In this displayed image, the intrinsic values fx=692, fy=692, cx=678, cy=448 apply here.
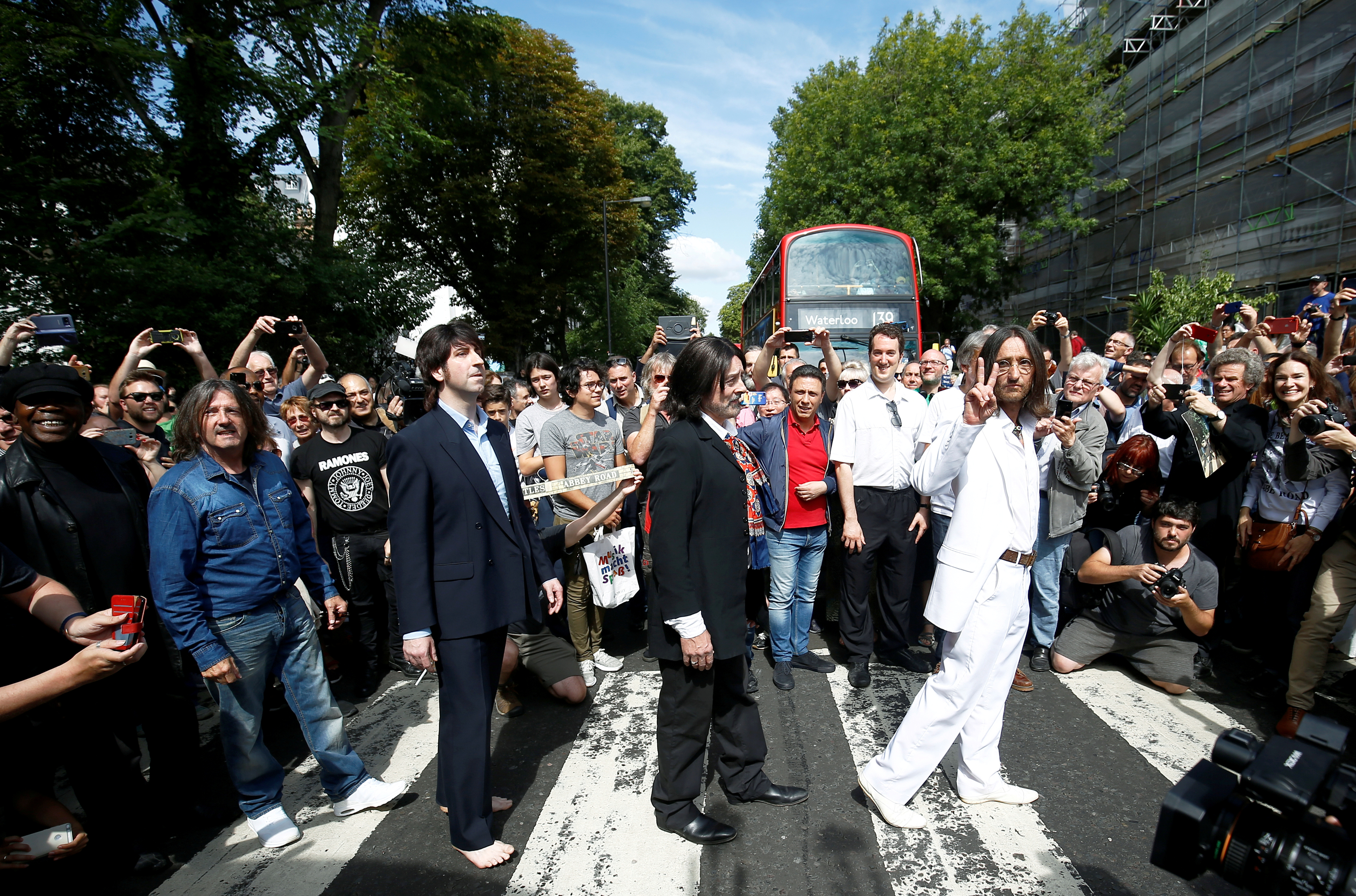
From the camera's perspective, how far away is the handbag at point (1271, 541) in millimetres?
4199

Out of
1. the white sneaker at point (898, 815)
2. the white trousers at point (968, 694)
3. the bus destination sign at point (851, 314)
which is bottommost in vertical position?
the white sneaker at point (898, 815)

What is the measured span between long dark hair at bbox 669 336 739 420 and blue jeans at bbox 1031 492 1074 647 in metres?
2.92

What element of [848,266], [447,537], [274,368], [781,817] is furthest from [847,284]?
[447,537]

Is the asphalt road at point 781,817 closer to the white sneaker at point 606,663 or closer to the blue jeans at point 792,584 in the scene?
the blue jeans at point 792,584

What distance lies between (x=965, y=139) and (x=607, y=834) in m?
24.6

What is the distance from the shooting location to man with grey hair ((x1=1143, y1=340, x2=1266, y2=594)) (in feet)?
14.9

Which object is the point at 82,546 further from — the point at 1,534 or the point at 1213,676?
the point at 1213,676

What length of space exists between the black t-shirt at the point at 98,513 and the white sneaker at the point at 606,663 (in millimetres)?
2722

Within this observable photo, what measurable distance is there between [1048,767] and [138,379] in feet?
A: 19.8

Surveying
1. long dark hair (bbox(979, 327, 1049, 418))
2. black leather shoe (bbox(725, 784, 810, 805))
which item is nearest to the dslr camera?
long dark hair (bbox(979, 327, 1049, 418))

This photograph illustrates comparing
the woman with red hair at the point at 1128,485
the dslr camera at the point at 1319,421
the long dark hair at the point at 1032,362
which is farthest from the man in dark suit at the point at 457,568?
the dslr camera at the point at 1319,421

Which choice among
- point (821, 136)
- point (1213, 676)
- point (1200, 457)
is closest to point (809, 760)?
point (1213, 676)

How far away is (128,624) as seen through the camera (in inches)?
70.5

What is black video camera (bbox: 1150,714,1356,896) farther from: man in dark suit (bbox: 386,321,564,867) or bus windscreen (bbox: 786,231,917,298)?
bus windscreen (bbox: 786,231,917,298)
